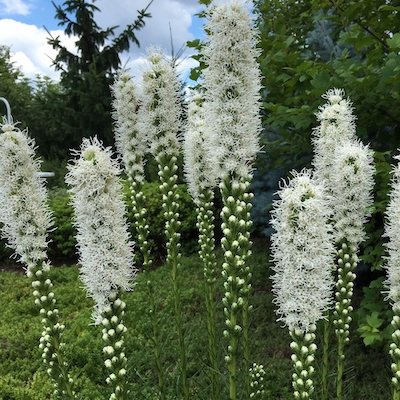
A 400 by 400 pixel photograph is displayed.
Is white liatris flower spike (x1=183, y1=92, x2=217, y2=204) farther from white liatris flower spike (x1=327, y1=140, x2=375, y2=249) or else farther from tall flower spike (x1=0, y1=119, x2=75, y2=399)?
tall flower spike (x1=0, y1=119, x2=75, y2=399)

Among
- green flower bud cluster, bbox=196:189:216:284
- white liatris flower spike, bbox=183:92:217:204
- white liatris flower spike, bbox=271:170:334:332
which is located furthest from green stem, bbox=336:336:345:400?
white liatris flower spike, bbox=183:92:217:204

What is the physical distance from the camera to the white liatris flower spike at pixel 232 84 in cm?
287

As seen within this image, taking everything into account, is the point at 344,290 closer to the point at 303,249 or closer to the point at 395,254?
the point at 395,254

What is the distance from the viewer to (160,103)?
3721 mm

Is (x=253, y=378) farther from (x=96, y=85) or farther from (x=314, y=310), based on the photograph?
(x=96, y=85)

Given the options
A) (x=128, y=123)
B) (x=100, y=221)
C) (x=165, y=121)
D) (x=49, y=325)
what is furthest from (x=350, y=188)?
(x=49, y=325)

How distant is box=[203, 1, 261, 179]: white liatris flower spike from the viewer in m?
2.87

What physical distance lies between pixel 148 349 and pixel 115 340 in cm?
422

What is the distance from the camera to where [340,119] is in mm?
3691

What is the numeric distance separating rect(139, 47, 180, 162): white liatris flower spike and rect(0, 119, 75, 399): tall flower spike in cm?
106

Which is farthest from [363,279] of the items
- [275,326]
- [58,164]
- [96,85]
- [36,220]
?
[58,164]

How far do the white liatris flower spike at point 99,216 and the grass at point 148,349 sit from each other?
1933mm

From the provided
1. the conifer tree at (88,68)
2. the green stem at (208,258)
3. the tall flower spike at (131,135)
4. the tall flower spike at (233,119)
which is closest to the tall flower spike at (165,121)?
the tall flower spike at (131,135)

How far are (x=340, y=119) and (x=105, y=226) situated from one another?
2.31 m
